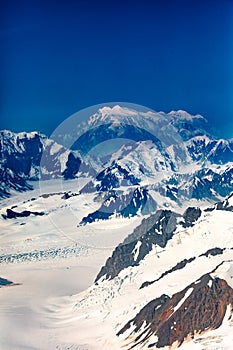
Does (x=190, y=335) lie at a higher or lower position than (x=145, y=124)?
lower

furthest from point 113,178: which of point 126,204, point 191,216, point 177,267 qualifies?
point 177,267

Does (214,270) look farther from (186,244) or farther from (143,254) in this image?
(143,254)

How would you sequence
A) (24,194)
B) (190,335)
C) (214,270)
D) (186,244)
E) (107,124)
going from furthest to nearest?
(24,194) → (186,244) → (214,270) → (190,335) → (107,124)

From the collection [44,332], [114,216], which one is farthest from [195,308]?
[114,216]

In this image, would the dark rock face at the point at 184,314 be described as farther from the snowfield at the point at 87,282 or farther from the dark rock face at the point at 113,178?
the dark rock face at the point at 113,178

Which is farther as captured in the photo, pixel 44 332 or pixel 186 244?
pixel 186 244

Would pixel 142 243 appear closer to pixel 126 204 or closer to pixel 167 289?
pixel 126 204
